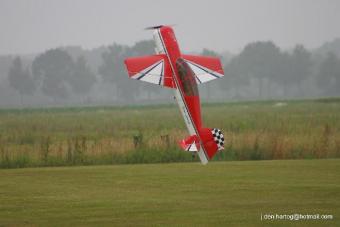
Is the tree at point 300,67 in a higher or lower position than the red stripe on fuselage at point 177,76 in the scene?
lower

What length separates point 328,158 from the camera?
26.5 m

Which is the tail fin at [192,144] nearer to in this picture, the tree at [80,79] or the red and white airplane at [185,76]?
the red and white airplane at [185,76]

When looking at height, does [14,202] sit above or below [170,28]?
below

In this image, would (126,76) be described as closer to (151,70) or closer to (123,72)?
(123,72)

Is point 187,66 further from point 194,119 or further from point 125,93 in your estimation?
point 125,93

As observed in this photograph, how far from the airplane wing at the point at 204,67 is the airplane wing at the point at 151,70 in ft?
2.75

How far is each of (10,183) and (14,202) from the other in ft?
10.6

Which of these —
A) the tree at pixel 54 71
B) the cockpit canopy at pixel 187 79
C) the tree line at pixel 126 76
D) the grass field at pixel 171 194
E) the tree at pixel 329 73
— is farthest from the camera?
the tree at pixel 329 73

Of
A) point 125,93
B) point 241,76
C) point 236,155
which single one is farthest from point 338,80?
point 236,155

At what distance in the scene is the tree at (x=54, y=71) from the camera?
574ft

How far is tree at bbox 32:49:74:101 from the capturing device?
175000 millimetres

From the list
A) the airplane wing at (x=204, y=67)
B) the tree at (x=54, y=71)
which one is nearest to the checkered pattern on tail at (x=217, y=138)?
the airplane wing at (x=204, y=67)

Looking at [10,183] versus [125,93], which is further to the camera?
[125,93]

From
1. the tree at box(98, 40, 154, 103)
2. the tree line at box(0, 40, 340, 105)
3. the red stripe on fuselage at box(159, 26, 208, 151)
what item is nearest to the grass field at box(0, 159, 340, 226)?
the red stripe on fuselage at box(159, 26, 208, 151)
